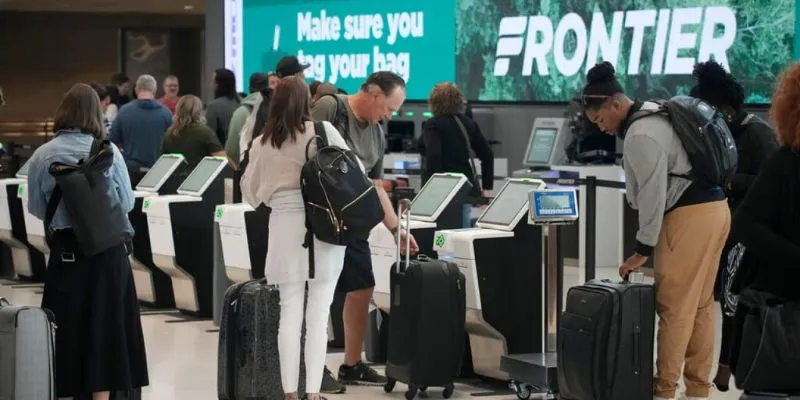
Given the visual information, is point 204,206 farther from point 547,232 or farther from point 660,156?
point 660,156

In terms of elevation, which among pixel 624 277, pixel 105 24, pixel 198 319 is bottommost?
pixel 198 319

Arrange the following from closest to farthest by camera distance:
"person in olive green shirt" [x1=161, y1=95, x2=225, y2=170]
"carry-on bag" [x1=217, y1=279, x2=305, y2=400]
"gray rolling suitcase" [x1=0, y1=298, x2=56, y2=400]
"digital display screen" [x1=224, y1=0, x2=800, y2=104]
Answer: "gray rolling suitcase" [x1=0, y1=298, x2=56, y2=400] → "carry-on bag" [x1=217, y1=279, x2=305, y2=400] → "person in olive green shirt" [x1=161, y1=95, x2=225, y2=170] → "digital display screen" [x1=224, y1=0, x2=800, y2=104]

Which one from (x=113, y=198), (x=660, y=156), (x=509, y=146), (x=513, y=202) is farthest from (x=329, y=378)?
(x=509, y=146)

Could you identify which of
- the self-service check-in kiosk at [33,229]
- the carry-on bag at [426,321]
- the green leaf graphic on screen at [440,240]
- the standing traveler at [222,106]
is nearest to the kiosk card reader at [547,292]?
the carry-on bag at [426,321]

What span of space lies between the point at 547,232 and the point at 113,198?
2.06 metres

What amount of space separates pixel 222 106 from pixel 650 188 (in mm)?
5944

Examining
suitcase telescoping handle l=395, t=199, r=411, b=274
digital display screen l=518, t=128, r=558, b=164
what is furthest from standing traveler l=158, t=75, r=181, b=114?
suitcase telescoping handle l=395, t=199, r=411, b=274

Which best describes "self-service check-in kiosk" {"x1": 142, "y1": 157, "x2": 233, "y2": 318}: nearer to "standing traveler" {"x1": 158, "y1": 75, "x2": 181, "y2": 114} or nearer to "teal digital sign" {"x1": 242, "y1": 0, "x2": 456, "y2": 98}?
"standing traveler" {"x1": 158, "y1": 75, "x2": 181, "y2": 114}

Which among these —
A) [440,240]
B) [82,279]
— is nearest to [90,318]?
[82,279]

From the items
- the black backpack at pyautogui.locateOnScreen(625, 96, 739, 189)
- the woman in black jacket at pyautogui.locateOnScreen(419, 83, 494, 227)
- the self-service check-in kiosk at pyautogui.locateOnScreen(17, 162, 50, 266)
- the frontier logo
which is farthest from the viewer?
the frontier logo

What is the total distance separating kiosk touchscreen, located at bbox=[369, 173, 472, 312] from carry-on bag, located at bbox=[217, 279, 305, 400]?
1074mm

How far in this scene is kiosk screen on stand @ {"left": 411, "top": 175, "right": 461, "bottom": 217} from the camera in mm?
7520

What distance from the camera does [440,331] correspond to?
6.77 m

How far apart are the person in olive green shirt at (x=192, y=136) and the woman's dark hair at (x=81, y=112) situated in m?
4.35
